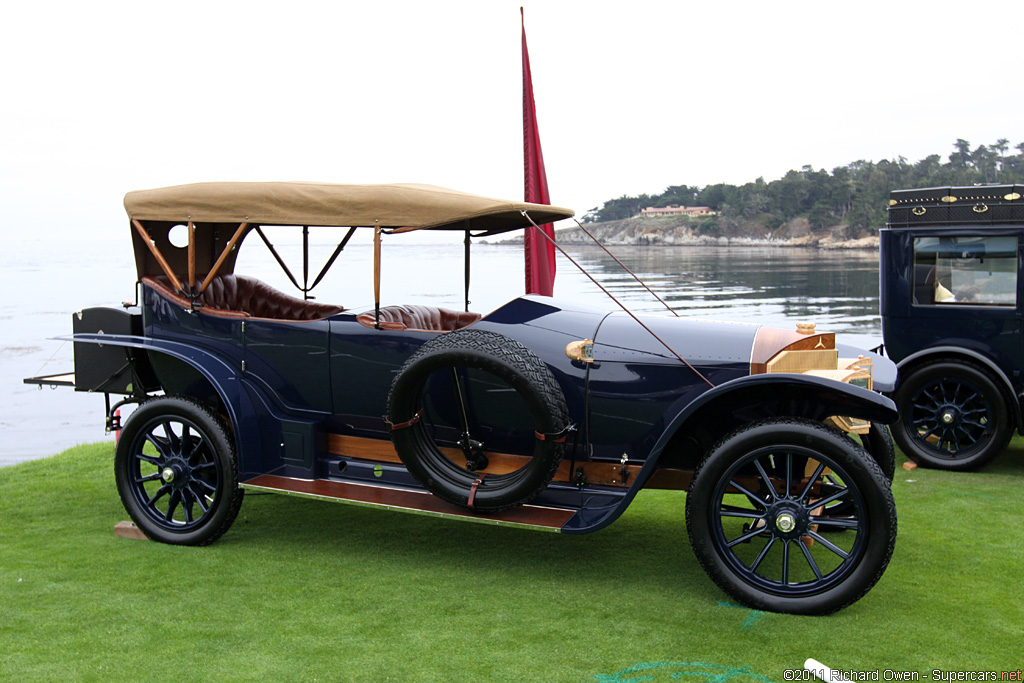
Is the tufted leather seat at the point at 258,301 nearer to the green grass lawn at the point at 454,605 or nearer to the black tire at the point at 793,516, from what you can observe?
the green grass lawn at the point at 454,605

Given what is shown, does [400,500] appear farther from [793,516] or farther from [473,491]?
[793,516]

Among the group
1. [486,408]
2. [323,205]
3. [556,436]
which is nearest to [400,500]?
[486,408]

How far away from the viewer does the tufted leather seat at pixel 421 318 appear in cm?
484

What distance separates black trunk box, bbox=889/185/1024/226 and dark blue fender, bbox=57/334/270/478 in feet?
16.1

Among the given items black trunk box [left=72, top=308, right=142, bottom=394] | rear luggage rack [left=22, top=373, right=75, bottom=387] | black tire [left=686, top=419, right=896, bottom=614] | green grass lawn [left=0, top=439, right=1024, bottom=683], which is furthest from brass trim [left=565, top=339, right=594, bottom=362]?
rear luggage rack [left=22, top=373, right=75, bottom=387]

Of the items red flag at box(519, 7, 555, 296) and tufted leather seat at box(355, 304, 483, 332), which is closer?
tufted leather seat at box(355, 304, 483, 332)

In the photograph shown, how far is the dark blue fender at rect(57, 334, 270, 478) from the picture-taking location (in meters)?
4.89

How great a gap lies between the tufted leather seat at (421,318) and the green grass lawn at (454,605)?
1.20m

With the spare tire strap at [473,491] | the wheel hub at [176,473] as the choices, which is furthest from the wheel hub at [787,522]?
the wheel hub at [176,473]

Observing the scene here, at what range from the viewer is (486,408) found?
180 inches

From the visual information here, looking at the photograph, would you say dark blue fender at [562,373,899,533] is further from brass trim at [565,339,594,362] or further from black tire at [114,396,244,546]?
black tire at [114,396,244,546]

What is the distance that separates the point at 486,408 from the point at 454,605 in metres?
1.02

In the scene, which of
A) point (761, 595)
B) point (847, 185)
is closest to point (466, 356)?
point (761, 595)

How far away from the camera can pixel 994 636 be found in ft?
11.8
